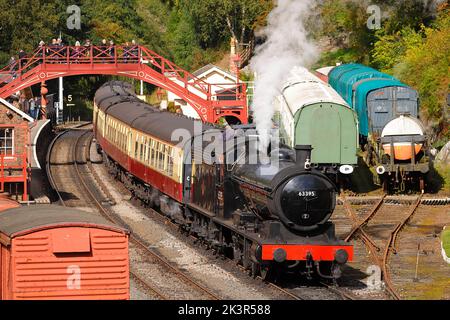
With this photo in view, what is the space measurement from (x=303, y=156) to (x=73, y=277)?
5525mm

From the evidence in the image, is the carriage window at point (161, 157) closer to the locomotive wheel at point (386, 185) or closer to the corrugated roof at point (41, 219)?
the locomotive wheel at point (386, 185)

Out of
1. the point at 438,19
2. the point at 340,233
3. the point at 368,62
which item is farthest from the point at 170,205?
the point at 368,62

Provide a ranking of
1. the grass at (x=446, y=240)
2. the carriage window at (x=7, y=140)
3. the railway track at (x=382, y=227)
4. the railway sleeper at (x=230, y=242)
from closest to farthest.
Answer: the railway sleeper at (x=230, y=242)
the railway track at (x=382, y=227)
the grass at (x=446, y=240)
the carriage window at (x=7, y=140)

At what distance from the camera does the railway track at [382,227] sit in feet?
74.4

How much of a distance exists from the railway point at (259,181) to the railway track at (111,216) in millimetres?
81

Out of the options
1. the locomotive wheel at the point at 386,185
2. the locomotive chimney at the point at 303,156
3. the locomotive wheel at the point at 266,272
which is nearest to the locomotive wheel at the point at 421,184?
the locomotive wheel at the point at 386,185

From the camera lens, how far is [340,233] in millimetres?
26125

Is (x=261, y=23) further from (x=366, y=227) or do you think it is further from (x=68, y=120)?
(x=366, y=227)

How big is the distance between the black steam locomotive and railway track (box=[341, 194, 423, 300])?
5.94 ft

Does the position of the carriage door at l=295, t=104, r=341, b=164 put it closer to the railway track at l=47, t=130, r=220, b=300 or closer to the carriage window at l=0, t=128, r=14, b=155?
the railway track at l=47, t=130, r=220, b=300

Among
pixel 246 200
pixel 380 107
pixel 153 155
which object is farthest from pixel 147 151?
pixel 246 200

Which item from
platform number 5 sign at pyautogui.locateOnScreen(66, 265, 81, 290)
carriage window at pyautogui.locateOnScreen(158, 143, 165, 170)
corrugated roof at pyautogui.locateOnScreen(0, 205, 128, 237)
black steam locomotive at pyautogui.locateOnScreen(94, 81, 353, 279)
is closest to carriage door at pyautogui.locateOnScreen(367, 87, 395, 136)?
black steam locomotive at pyautogui.locateOnScreen(94, 81, 353, 279)

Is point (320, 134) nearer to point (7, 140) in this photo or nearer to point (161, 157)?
point (161, 157)

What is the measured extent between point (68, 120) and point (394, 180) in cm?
3522
